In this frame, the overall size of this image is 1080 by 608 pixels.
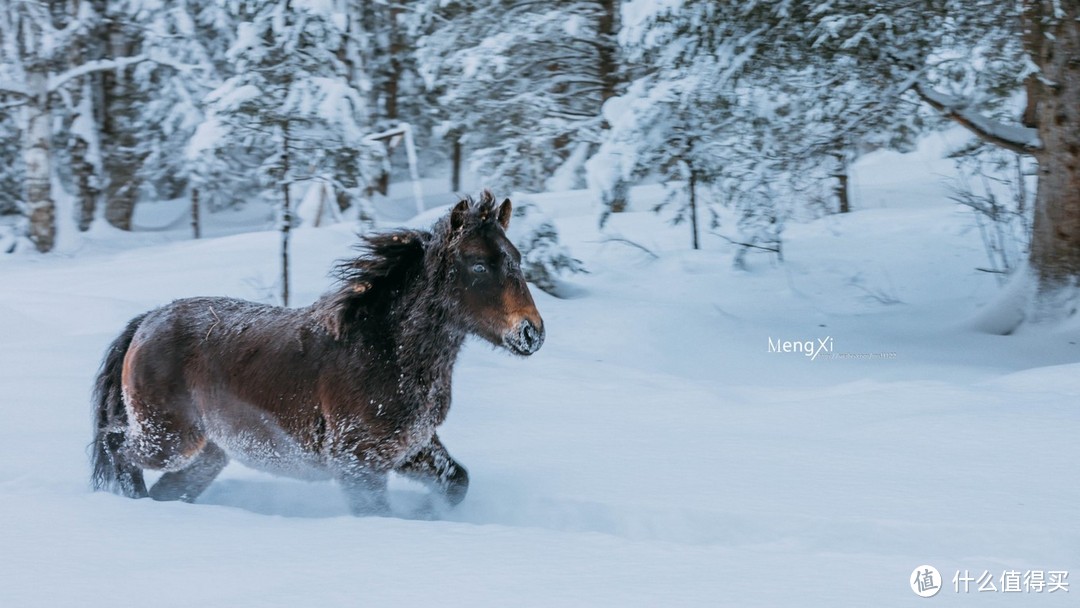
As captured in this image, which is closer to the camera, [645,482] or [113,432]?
[645,482]

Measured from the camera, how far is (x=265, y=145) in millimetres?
11430

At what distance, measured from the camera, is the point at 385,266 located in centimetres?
506

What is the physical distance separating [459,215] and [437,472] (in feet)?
4.26

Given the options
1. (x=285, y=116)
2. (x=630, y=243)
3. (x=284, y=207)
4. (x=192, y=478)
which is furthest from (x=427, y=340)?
(x=630, y=243)

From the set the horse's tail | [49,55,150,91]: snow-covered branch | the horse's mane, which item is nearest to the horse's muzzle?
the horse's mane

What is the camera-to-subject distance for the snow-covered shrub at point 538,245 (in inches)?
481

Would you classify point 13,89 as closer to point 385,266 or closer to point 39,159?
point 39,159

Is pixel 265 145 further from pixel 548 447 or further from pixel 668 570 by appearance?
pixel 668 570

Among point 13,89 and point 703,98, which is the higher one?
point 703,98

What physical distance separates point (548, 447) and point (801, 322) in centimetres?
640

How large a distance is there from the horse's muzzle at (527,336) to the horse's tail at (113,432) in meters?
2.24

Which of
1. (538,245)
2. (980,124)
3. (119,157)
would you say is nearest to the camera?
(980,124)

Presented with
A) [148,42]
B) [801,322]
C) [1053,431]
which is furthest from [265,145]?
[148,42]

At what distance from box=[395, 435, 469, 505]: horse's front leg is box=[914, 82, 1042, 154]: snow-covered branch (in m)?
7.64
